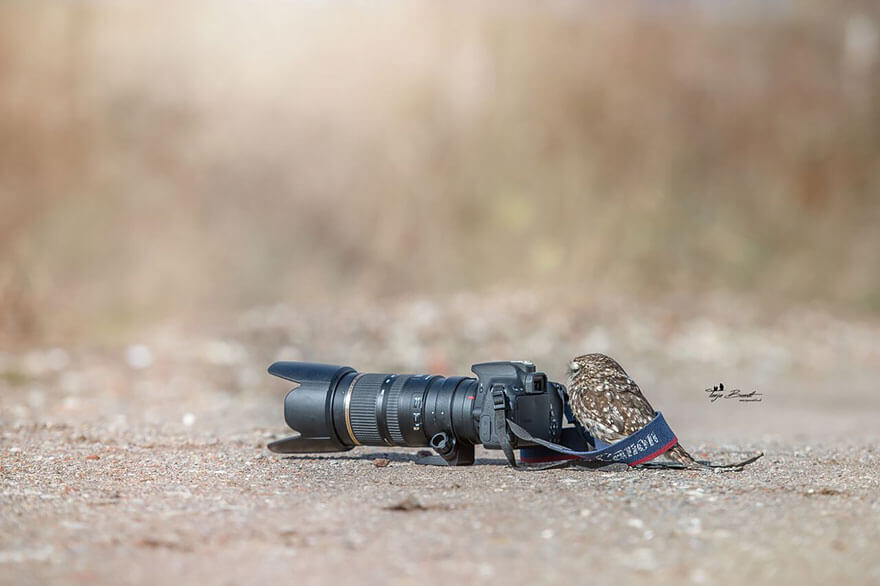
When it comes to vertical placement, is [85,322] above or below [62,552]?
above

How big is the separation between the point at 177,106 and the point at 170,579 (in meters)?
13.1

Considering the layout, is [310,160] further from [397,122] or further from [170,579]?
[170,579]

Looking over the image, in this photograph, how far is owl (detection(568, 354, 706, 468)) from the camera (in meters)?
4.67

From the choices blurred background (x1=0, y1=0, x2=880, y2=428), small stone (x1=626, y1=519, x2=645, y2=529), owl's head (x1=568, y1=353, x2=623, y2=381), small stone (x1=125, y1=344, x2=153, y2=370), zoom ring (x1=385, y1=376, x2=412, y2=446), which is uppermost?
blurred background (x1=0, y1=0, x2=880, y2=428)

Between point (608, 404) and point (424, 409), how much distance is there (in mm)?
921

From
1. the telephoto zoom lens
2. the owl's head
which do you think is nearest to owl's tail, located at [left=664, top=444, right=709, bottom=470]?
the owl's head

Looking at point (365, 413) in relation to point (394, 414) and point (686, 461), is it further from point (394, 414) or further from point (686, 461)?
point (686, 461)

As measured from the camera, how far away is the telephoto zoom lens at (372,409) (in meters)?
4.83

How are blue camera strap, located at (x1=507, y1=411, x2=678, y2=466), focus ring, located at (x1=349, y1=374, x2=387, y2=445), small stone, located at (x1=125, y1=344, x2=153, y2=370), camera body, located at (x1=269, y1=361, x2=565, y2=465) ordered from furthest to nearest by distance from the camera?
small stone, located at (x1=125, y1=344, x2=153, y2=370) < focus ring, located at (x1=349, y1=374, x2=387, y2=445) < camera body, located at (x1=269, y1=361, x2=565, y2=465) < blue camera strap, located at (x1=507, y1=411, x2=678, y2=466)

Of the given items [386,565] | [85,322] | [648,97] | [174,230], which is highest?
[648,97]

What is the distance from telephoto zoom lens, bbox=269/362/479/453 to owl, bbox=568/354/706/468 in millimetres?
529

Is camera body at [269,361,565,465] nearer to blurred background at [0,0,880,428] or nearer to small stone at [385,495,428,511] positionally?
small stone at [385,495,428,511]

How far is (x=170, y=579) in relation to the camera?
2982 mm

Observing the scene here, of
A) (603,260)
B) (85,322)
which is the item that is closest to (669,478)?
(85,322)
